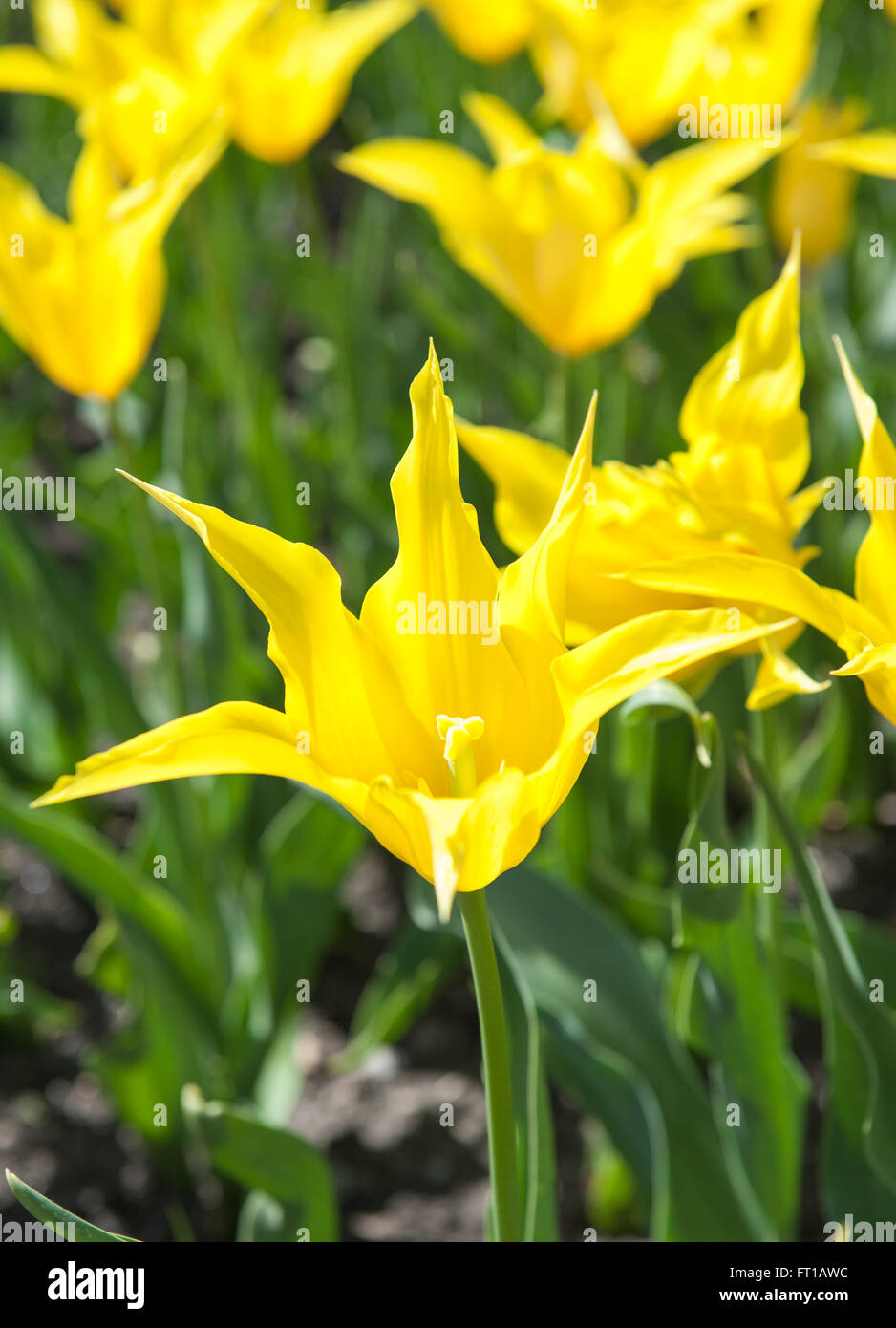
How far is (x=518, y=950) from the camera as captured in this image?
144cm

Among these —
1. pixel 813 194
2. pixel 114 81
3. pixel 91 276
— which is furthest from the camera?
pixel 813 194

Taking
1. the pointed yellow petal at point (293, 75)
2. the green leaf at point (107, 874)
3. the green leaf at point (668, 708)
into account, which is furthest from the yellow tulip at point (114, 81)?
the green leaf at point (668, 708)

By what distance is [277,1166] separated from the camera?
1.39m

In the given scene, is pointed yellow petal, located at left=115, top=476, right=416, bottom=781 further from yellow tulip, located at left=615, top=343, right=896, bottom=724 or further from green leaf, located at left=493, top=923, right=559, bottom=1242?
green leaf, located at left=493, top=923, right=559, bottom=1242

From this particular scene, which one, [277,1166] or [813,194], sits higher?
[813,194]

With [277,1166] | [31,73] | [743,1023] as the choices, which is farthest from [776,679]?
[31,73]

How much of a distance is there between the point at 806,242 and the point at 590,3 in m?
0.61

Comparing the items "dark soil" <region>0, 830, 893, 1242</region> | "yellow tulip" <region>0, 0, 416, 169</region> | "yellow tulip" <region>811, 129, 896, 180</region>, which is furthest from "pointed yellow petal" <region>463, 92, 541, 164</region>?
"dark soil" <region>0, 830, 893, 1242</region>

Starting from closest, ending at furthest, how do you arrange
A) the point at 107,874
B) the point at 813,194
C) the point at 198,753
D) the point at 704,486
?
the point at 198,753 < the point at 704,486 < the point at 107,874 < the point at 813,194

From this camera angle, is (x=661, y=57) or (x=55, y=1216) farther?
(x=661, y=57)

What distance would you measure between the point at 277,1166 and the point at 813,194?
1.83 m

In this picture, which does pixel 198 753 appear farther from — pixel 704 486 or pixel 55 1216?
pixel 704 486

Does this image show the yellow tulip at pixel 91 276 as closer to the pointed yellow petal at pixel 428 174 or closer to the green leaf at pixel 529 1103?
the pointed yellow petal at pixel 428 174
